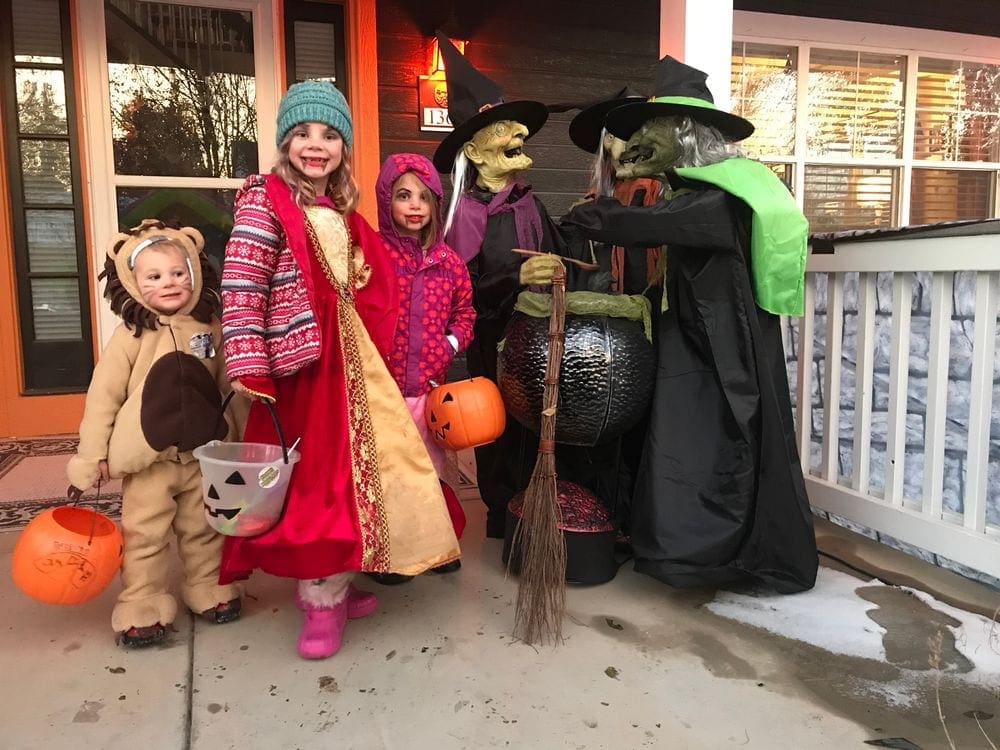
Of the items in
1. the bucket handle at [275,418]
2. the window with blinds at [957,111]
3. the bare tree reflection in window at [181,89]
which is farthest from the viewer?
the window with blinds at [957,111]

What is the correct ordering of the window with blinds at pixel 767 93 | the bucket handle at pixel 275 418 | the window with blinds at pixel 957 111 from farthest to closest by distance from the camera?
1. the window with blinds at pixel 957 111
2. the window with blinds at pixel 767 93
3. the bucket handle at pixel 275 418

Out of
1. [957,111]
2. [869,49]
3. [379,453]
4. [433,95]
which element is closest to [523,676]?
[379,453]

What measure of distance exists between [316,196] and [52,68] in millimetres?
2984

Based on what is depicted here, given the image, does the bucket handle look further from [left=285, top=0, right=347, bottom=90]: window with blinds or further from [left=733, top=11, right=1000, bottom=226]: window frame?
[left=733, top=11, right=1000, bottom=226]: window frame

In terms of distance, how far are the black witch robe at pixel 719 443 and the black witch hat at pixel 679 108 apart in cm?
22

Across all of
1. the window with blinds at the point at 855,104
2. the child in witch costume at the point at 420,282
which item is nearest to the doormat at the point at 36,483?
the child in witch costume at the point at 420,282

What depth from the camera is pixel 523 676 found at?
1968mm

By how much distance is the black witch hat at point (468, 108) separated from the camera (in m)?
2.68

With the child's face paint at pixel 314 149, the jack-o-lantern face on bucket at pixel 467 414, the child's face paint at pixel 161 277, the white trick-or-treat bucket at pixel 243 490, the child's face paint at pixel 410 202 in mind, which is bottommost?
the white trick-or-treat bucket at pixel 243 490

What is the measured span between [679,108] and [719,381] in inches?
34.4

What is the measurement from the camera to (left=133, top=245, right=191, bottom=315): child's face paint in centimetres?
209

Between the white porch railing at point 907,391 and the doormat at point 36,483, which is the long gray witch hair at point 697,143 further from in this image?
the doormat at point 36,483

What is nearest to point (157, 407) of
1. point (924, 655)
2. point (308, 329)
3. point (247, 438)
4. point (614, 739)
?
point (247, 438)

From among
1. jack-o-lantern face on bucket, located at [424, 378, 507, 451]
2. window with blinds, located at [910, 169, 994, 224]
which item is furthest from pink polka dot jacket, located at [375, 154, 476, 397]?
window with blinds, located at [910, 169, 994, 224]
